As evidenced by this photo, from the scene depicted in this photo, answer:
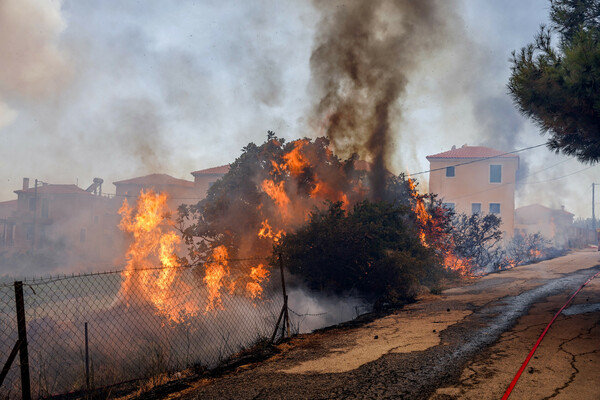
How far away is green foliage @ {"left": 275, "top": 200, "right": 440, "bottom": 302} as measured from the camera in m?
12.1

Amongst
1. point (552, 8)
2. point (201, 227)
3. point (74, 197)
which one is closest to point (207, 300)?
point (201, 227)

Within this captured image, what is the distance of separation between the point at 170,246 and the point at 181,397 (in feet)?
34.1

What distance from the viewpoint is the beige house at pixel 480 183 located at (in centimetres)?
4084

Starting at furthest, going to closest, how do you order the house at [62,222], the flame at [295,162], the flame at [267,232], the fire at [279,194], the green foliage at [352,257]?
the house at [62,222], the flame at [295,162], the fire at [279,194], the flame at [267,232], the green foliage at [352,257]

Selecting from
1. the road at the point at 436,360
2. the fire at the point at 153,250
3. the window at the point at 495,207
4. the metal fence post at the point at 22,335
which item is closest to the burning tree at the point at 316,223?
the fire at the point at 153,250

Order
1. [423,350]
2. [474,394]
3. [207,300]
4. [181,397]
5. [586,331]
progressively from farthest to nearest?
1. [207,300]
2. [586,331]
3. [423,350]
4. [181,397]
5. [474,394]

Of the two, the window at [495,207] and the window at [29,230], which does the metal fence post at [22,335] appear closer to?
the window at [495,207]

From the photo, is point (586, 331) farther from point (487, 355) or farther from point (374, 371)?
point (374, 371)

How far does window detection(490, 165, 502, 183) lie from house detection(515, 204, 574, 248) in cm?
1112

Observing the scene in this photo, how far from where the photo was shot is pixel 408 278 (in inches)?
486

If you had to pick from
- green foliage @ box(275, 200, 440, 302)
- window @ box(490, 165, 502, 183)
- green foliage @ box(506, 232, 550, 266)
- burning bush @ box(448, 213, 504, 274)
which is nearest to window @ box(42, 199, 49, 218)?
green foliage @ box(275, 200, 440, 302)

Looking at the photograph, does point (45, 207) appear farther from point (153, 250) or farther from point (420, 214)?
point (420, 214)

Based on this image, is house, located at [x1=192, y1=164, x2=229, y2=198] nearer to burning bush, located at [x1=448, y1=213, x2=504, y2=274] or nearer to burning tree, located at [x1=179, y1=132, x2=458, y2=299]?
burning tree, located at [x1=179, y1=132, x2=458, y2=299]

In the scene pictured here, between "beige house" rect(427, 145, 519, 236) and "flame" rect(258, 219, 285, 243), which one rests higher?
"beige house" rect(427, 145, 519, 236)
